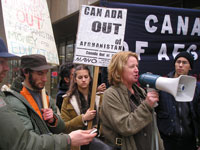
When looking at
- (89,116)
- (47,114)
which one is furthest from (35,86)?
(89,116)

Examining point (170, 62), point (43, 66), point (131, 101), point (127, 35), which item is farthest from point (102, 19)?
point (170, 62)

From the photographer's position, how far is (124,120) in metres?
1.61

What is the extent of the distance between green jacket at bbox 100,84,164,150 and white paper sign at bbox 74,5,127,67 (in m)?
0.73

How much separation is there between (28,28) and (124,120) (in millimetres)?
1558

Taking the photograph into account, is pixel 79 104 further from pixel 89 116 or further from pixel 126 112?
pixel 126 112

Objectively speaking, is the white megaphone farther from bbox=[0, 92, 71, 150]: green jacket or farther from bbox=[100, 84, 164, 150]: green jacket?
bbox=[0, 92, 71, 150]: green jacket

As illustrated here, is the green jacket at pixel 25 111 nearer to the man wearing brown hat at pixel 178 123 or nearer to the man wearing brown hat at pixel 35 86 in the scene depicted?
the man wearing brown hat at pixel 35 86

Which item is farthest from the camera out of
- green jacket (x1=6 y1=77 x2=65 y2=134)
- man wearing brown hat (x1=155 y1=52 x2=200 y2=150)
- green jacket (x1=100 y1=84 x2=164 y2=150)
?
man wearing brown hat (x1=155 y1=52 x2=200 y2=150)

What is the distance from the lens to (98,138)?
194 centimetres

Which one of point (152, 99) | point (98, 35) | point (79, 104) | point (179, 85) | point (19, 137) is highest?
point (98, 35)

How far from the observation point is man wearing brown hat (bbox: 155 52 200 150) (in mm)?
2379

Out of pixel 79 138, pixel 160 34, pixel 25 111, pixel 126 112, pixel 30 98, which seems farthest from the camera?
pixel 160 34

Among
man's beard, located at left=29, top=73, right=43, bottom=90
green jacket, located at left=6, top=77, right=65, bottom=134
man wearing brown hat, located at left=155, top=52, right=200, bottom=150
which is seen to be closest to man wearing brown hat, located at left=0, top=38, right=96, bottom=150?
green jacket, located at left=6, top=77, right=65, bottom=134

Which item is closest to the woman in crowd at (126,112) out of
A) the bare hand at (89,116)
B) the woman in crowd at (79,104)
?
the bare hand at (89,116)
